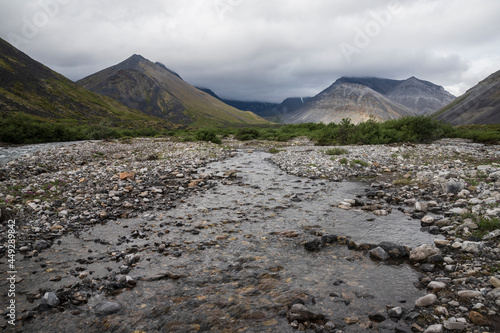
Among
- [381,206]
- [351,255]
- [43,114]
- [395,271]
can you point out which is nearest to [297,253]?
[351,255]

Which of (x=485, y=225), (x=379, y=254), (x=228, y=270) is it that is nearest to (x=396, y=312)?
(x=379, y=254)

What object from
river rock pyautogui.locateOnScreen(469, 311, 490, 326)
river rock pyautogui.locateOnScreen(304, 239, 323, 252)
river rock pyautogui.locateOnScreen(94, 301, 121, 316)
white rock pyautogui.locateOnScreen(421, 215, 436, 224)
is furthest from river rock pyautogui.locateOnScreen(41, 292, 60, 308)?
white rock pyautogui.locateOnScreen(421, 215, 436, 224)

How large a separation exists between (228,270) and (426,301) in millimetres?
4079

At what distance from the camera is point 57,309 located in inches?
182

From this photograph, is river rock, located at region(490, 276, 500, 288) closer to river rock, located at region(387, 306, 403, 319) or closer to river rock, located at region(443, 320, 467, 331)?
river rock, located at region(443, 320, 467, 331)

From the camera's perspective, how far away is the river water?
4.46m

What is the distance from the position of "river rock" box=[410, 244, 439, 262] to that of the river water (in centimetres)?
49

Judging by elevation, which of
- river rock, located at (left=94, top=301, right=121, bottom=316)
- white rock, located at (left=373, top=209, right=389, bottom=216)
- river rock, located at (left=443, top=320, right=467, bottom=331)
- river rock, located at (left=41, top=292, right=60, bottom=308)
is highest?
white rock, located at (left=373, top=209, right=389, bottom=216)

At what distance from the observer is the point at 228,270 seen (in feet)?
19.9

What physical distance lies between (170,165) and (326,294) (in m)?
15.5

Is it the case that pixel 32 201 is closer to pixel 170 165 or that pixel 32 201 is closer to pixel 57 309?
pixel 57 309

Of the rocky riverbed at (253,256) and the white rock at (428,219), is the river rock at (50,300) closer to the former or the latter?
the rocky riverbed at (253,256)

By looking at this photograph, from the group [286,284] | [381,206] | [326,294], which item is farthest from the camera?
[381,206]

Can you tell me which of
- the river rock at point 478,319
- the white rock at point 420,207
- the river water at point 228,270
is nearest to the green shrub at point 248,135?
the river water at point 228,270
